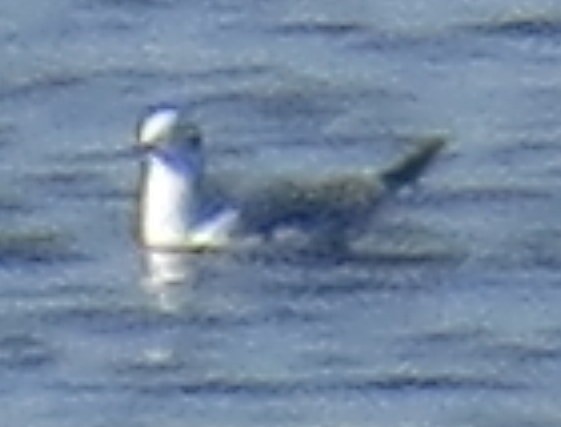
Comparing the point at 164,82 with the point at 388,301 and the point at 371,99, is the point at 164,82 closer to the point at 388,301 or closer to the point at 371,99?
the point at 371,99

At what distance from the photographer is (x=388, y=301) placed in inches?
723

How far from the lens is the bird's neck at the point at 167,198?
19.6 metres

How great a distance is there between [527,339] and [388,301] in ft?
2.27

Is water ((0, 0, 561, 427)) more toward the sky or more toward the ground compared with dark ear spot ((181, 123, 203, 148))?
more toward the ground

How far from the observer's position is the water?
17422 millimetres

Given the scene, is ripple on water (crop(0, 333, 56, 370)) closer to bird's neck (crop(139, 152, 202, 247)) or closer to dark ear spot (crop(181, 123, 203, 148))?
bird's neck (crop(139, 152, 202, 247))

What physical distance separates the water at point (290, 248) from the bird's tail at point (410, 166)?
90mm

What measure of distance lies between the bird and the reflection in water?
85mm

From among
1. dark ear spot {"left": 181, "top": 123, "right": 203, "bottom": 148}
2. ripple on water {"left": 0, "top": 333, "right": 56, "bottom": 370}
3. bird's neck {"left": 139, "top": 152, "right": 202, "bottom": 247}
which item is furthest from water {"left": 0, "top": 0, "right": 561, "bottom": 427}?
dark ear spot {"left": 181, "top": 123, "right": 203, "bottom": 148}

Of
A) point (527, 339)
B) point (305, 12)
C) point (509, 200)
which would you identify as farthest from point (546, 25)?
point (527, 339)

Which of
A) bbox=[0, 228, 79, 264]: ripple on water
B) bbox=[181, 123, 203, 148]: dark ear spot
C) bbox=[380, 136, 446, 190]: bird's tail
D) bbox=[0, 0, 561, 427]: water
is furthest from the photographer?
bbox=[181, 123, 203, 148]: dark ear spot

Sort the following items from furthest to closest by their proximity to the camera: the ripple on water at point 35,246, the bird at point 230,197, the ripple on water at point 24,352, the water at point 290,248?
the bird at point 230,197 → the ripple on water at point 35,246 → the ripple on water at point 24,352 → the water at point 290,248

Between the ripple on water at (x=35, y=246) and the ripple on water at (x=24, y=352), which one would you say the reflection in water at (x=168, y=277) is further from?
the ripple on water at (x=24, y=352)

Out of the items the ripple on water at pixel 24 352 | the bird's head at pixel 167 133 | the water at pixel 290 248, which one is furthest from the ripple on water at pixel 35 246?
the ripple on water at pixel 24 352
